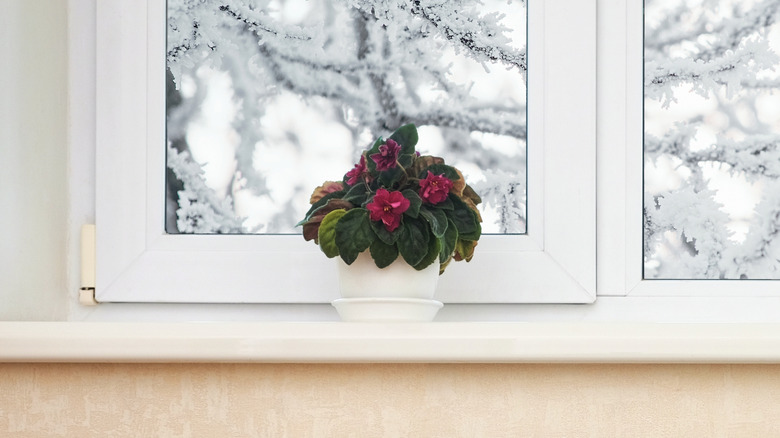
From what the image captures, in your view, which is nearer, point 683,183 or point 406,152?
point 406,152

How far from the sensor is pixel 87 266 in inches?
50.3

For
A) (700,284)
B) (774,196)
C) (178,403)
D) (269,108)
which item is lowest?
(178,403)

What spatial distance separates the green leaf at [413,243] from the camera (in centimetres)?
106

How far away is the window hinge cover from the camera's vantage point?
127cm

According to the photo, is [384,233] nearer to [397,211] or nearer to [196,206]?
[397,211]

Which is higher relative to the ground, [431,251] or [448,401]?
[431,251]

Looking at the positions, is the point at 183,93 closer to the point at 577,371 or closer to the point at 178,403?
the point at 178,403

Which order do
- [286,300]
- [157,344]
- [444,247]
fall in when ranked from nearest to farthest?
1. [157,344]
2. [444,247]
3. [286,300]

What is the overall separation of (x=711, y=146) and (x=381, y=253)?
0.53 m

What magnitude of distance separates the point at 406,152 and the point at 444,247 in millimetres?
124

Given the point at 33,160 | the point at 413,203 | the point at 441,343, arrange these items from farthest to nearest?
the point at 33,160 < the point at 413,203 < the point at 441,343

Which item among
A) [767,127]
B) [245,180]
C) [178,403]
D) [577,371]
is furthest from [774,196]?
[178,403]

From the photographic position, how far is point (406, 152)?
113 centimetres

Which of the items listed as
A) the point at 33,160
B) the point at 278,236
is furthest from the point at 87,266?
the point at 278,236
